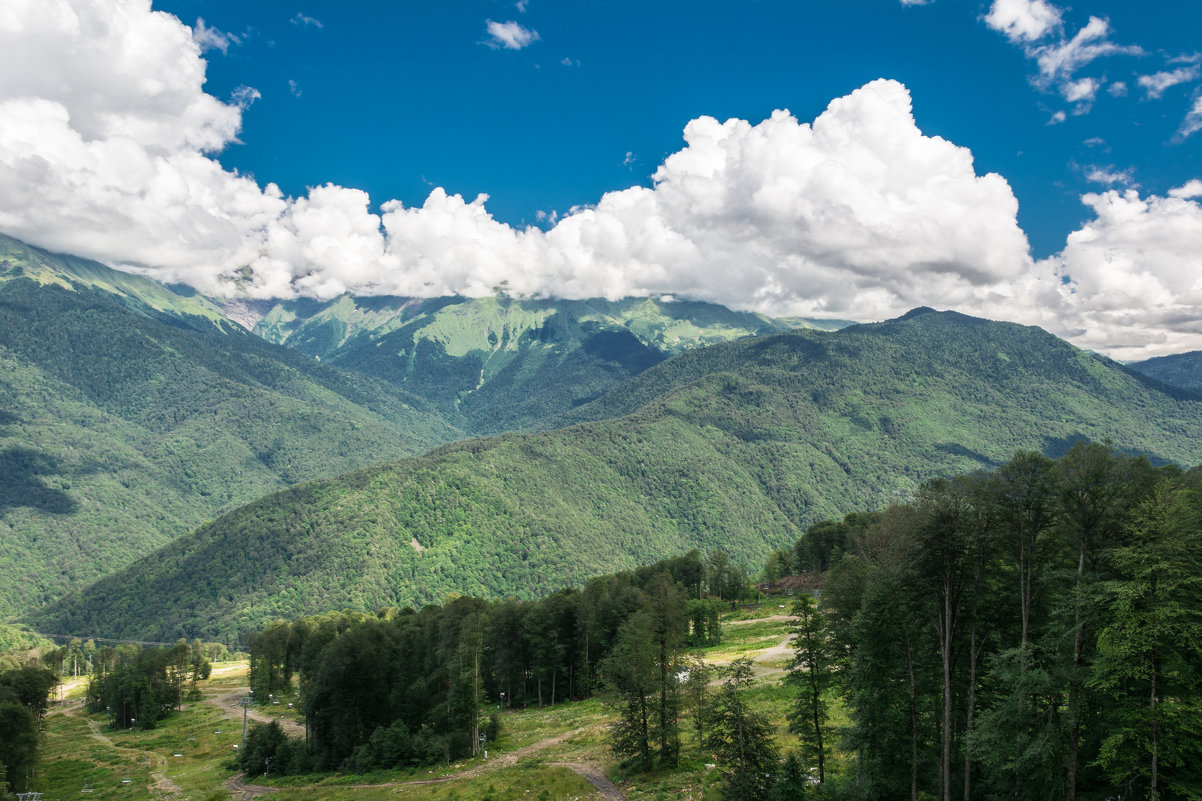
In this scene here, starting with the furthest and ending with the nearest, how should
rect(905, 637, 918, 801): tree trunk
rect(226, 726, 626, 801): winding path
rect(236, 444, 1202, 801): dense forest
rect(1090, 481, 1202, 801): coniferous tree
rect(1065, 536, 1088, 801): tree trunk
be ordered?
rect(226, 726, 626, 801): winding path → rect(905, 637, 918, 801): tree trunk → rect(1065, 536, 1088, 801): tree trunk → rect(236, 444, 1202, 801): dense forest → rect(1090, 481, 1202, 801): coniferous tree

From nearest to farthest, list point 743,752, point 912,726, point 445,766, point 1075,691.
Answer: point 1075,691
point 912,726
point 743,752
point 445,766

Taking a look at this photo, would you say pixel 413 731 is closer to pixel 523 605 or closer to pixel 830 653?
pixel 523 605

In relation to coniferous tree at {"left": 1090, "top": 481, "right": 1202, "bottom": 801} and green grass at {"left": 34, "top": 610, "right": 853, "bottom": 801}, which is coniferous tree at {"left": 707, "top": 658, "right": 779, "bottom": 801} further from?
coniferous tree at {"left": 1090, "top": 481, "right": 1202, "bottom": 801}

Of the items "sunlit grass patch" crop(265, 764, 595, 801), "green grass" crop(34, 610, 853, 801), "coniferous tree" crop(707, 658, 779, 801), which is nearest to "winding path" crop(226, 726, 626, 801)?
"green grass" crop(34, 610, 853, 801)

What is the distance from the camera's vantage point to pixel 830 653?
36844mm

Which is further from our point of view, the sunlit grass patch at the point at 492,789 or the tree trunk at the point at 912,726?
the sunlit grass patch at the point at 492,789

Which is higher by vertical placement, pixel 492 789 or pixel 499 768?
pixel 492 789

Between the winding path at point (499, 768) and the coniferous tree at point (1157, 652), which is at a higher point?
the coniferous tree at point (1157, 652)

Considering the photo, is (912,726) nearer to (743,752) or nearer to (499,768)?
(743,752)

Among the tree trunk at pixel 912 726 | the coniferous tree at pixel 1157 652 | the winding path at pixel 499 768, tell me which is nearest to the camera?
the coniferous tree at pixel 1157 652

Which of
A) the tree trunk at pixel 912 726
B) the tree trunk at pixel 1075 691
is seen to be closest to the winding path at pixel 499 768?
the tree trunk at pixel 912 726

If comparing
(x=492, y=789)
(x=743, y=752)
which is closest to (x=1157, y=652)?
(x=743, y=752)

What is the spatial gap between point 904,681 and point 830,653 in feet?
13.8

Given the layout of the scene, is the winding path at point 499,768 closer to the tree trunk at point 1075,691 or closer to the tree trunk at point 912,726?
the tree trunk at point 912,726
